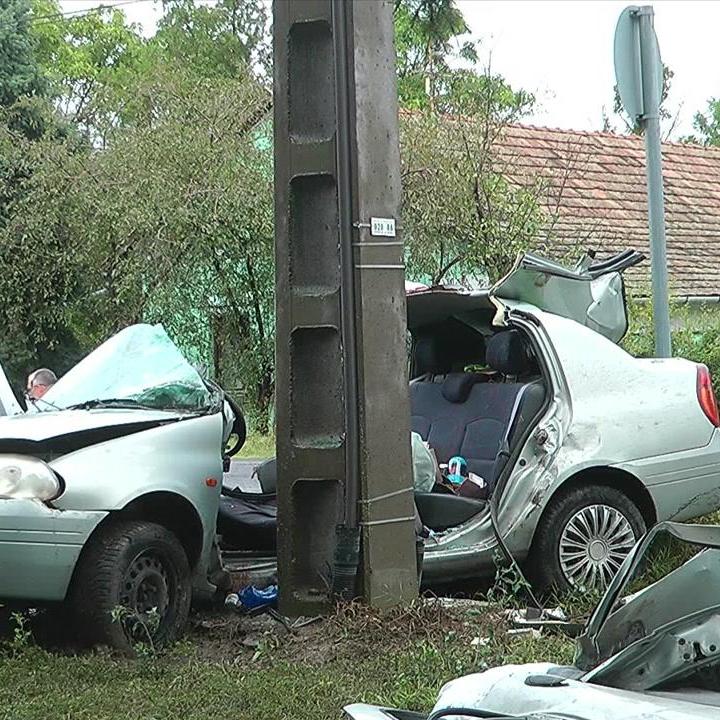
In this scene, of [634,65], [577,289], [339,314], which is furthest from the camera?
[577,289]

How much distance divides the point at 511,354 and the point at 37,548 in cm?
317

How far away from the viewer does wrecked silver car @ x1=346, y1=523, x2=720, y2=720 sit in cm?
322

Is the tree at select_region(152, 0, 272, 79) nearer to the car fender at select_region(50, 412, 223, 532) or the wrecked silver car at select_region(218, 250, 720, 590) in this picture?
the wrecked silver car at select_region(218, 250, 720, 590)

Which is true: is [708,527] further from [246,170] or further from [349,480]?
[246,170]

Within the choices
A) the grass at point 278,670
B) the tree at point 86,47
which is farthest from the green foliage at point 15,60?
the grass at point 278,670

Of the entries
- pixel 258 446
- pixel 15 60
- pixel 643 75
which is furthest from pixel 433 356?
pixel 15 60

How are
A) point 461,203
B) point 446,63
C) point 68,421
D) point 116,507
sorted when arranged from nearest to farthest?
point 116,507, point 68,421, point 446,63, point 461,203

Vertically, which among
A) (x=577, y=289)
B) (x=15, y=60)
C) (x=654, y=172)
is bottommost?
(x=577, y=289)

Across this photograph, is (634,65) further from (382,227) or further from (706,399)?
(706,399)

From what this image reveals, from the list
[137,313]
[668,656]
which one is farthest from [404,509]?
[137,313]

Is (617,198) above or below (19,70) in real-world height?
below

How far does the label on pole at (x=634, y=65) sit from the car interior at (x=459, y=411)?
4.92 feet

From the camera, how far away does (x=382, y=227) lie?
267 inches

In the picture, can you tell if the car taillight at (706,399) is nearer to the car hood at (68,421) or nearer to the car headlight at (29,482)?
the car hood at (68,421)
